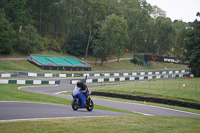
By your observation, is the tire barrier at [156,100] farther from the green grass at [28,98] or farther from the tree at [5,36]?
the tree at [5,36]

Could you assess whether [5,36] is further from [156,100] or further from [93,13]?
[156,100]

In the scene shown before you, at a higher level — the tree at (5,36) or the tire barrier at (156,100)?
the tree at (5,36)

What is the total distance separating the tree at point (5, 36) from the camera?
5844cm

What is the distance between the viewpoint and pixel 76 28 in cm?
8562

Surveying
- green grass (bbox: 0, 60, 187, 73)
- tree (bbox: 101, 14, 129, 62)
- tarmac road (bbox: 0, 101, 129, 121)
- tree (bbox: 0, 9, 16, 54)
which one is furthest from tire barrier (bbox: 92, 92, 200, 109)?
tree (bbox: 101, 14, 129, 62)

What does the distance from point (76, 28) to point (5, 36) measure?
3088 cm

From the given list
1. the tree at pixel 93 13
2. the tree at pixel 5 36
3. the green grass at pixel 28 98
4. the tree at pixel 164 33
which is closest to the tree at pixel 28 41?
the tree at pixel 5 36

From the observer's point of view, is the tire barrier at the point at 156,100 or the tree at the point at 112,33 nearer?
the tire barrier at the point at 156,100

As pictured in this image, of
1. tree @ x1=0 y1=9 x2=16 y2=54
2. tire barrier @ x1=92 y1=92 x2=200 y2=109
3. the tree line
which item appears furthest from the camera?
the tree line

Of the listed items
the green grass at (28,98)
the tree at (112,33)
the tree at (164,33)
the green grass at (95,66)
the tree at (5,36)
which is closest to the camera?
the green grass at (28,98)

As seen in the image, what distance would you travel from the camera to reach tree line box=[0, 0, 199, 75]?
65250mm

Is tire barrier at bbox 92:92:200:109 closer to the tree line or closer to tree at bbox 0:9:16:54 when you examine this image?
tree at bbox 0:9:16:54

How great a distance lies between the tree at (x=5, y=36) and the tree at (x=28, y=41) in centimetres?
288

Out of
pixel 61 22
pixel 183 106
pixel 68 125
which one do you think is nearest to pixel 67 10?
pixel 61 22
